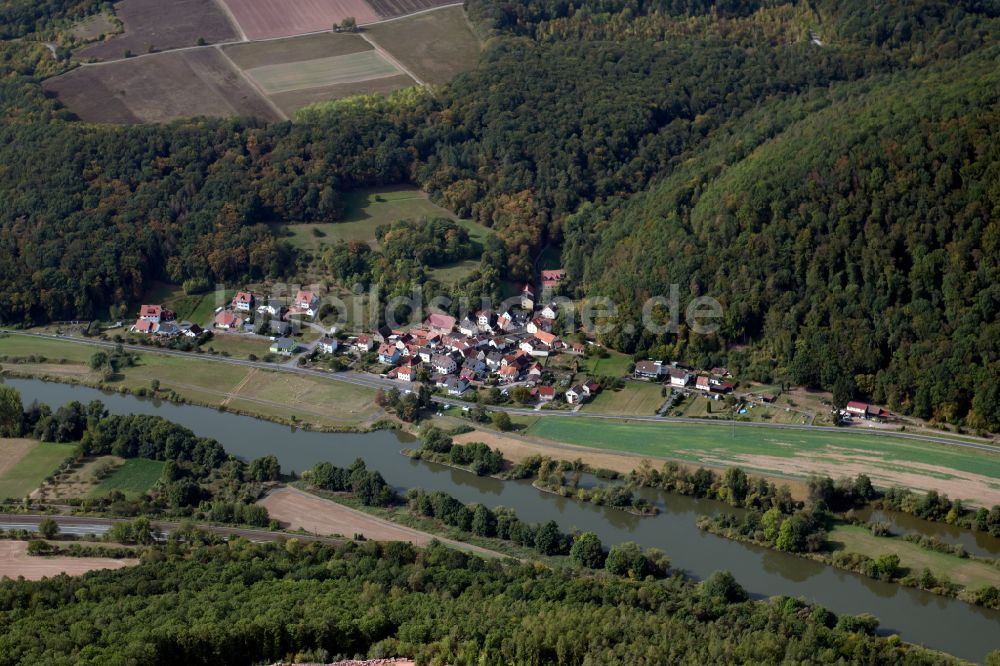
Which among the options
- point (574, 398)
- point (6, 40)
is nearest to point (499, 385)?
point (574, 398)

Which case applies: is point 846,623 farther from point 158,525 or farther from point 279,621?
point 158,525

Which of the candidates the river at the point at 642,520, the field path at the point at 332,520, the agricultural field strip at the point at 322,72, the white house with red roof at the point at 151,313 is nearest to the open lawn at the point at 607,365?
the river at the point at 642,520

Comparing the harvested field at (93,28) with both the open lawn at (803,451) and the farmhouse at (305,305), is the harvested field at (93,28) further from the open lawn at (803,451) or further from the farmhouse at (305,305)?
the open lawn at (803,451)

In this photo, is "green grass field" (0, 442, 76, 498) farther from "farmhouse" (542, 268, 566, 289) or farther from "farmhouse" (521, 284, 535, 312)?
"farmhouse" (542, 268, 566, 289)

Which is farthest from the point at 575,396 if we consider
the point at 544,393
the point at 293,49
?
the point at 293,49

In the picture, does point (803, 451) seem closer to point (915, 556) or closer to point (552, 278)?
point (915, 556)

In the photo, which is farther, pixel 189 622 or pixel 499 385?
pixel 499 385
